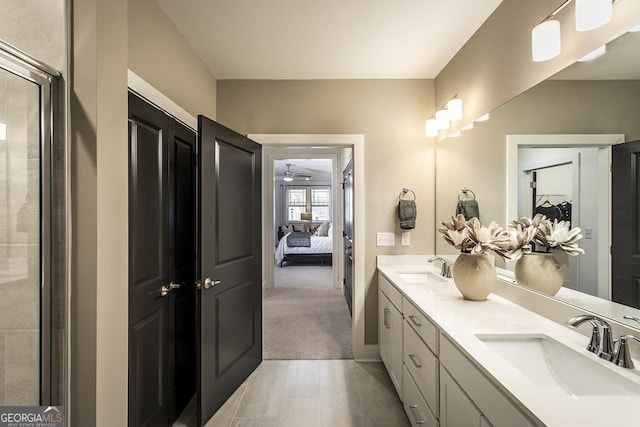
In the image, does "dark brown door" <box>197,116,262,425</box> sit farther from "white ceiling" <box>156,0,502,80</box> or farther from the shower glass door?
the shower glass door

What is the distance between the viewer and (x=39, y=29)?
3.46ft

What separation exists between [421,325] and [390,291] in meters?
0.65

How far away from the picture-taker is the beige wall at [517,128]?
1.06 meters

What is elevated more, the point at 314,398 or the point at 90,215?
the point at 90,215

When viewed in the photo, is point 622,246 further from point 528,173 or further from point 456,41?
point 456,41

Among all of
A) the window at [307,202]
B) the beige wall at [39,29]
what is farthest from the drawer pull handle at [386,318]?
the window at [307,202]

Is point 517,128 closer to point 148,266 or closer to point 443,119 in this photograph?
point 443,119

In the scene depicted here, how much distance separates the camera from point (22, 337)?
3.29 ft

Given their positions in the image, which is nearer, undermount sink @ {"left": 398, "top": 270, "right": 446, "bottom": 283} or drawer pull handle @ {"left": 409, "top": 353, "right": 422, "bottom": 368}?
drawer pull handle @ {"left": 409, "top": 353, "right": 422, "bottom": 368}

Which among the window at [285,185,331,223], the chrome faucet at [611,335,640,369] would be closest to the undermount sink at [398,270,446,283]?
the chrome faucet at [611,335,640,369]

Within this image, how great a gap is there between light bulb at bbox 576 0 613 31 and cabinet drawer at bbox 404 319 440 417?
1512 millimetres

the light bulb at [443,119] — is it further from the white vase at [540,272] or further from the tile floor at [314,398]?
the tile floor at [314,398]
